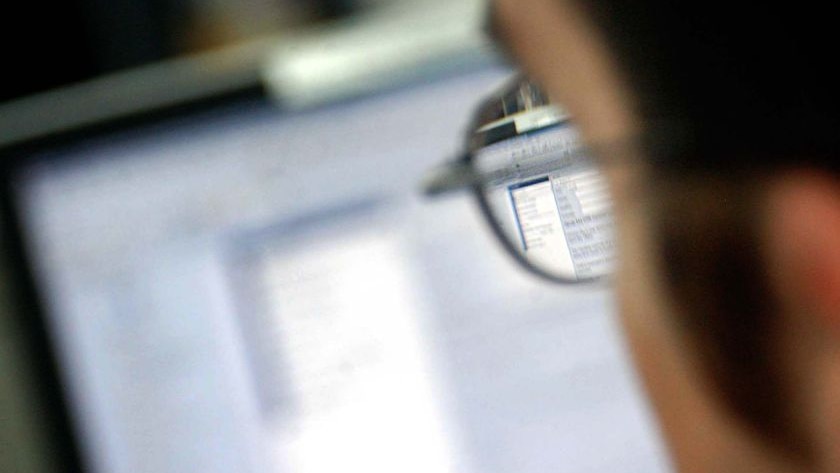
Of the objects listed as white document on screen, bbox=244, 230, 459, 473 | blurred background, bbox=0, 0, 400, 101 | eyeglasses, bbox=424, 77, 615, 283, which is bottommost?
white document on screen, bbox=244, 230, 459, 473

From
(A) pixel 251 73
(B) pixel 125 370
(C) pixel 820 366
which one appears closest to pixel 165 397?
(B) pixel 125 370

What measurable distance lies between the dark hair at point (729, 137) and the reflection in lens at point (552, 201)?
4 cm

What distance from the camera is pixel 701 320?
19cm

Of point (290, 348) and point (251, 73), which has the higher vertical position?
point (251, 73)

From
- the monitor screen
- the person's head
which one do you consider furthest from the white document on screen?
the person's head

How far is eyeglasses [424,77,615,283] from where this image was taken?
0.25m

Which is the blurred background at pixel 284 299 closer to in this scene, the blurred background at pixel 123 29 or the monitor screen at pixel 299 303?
the monitor screen at pixel 299 303

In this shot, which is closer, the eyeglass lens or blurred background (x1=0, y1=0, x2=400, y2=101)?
the eyeglass lens

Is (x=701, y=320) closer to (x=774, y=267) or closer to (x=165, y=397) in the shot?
(x=774, y=267)

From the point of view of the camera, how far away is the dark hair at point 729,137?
0.63 feet

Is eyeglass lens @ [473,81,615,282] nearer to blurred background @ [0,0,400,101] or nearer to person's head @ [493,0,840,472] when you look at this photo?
person's head @ [493,0,840,472]

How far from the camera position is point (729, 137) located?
19 centimetres

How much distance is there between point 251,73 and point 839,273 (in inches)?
8.6

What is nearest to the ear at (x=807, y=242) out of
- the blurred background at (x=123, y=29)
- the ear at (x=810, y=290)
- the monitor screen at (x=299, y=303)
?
the ear at (x=810, y=290)
